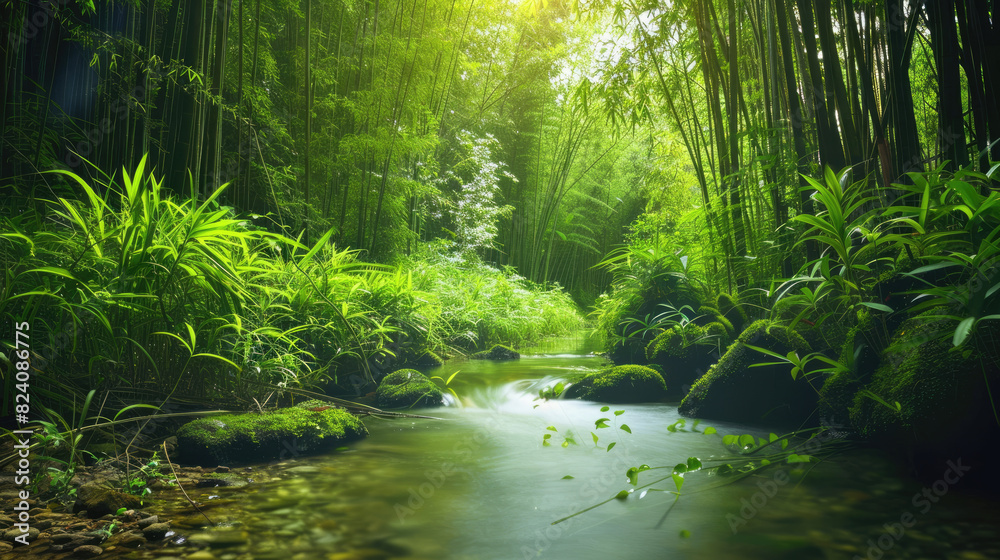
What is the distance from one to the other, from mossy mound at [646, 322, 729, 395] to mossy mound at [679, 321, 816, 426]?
686mm

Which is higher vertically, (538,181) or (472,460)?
(538,181)

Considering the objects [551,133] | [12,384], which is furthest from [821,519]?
[551,133]

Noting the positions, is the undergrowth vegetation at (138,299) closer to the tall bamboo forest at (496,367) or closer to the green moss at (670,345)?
the tall bamboo forest at (496,367)

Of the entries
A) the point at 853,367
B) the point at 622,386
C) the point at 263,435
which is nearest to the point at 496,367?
the point at 622,386

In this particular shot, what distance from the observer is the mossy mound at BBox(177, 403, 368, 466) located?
6.31 ft

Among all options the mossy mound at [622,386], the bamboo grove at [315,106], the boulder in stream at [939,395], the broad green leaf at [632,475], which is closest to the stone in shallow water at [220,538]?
the broad green leaf at [632,475]

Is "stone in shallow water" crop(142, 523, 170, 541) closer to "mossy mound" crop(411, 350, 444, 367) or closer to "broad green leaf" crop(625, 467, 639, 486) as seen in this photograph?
"broad green leaf" crop(625, 467, 639, 486)

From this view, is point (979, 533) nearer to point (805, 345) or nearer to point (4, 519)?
point (805, 345)

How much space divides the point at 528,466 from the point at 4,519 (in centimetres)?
161

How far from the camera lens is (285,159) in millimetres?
4566

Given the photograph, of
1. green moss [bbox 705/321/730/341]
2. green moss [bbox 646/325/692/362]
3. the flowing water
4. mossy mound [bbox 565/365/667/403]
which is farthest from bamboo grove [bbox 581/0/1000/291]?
the flowing water

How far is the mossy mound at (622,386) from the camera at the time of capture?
342cm

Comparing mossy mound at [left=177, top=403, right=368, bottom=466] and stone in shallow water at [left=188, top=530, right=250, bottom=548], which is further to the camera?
mossy mound at [left=177, top=403, right=368, bottom=466]

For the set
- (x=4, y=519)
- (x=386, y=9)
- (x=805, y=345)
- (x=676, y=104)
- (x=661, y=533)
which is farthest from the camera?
(x=386, y=9)
